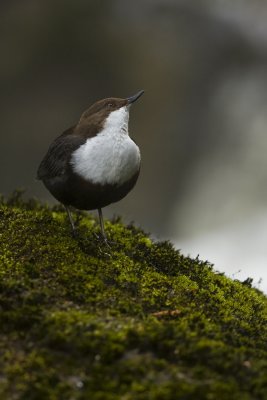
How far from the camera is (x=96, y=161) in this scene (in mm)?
4492

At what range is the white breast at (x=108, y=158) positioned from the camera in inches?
177

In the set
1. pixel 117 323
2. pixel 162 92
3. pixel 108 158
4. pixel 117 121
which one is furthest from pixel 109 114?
pixel 162 92

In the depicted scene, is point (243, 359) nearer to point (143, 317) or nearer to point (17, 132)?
point (143, 317)

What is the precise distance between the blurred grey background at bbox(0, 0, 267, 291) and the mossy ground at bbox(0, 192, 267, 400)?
640cm

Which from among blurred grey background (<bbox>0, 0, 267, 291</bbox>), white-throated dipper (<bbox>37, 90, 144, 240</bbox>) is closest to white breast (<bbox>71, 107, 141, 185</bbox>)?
white-throated dipper (<bbox>37, 90, 144, 240</bbox>)

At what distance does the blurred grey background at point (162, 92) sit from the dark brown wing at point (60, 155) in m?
5.85

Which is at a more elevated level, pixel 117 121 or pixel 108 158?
pixel 117 121

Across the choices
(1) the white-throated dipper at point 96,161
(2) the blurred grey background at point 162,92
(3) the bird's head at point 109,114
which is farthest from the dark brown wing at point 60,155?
(2) the blurred grey background at point 162,92

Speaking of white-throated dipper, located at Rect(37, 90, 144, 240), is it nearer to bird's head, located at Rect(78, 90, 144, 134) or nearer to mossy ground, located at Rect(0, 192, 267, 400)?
bird's head, located at Rect(78, 90, 144, 134)

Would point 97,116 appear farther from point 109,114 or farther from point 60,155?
point 60,155

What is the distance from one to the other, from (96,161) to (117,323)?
1.74 meters

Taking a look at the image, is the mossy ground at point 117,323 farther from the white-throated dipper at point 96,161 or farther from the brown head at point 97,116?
the brown head at point 97,116

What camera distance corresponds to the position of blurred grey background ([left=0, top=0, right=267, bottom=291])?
436 inches

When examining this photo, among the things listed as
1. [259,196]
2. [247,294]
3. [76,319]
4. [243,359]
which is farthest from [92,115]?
[259,196]
